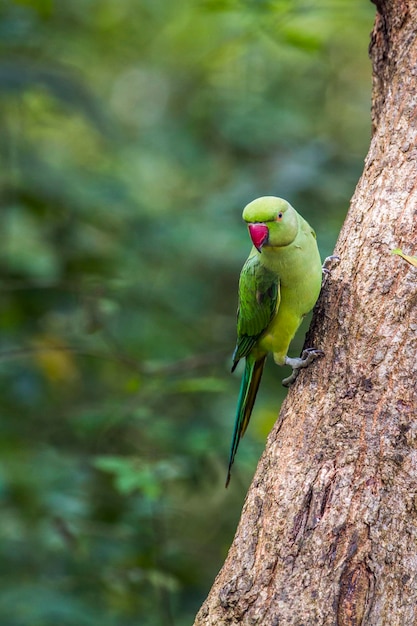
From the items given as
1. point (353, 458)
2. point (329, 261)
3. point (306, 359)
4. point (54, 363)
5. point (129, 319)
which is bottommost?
point (353, 458)

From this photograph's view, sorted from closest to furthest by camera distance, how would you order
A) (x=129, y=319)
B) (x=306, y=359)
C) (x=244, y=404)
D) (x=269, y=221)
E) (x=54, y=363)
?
1. (x=306, y=359)
2. (x=269, y=221)
3. (x=244, y=404)
4. (x=54, y=363)
5. (x=129, y=319)

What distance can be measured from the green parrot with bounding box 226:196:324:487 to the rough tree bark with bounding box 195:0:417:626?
254mm

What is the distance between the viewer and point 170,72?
25.8 feet

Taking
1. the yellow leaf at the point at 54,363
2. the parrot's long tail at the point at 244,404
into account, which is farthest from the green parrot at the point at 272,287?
the yellow leaf at the point at 54,363

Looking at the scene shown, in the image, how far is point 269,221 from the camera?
2.66 meters

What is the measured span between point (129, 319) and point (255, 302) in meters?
2.41

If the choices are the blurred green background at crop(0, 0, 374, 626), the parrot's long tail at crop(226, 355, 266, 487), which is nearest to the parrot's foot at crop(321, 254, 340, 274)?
the parrot's long tail at crop(226, 355, 266, 487)

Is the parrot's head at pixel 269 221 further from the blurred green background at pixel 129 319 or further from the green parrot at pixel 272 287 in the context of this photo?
the blurred green background at pixel 129 319

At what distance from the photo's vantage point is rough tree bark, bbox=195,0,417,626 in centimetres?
204

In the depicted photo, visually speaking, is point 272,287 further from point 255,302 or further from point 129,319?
point 129,319

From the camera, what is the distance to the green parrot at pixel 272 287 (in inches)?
105

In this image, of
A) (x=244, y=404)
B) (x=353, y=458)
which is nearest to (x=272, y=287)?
(x=244, y=404)

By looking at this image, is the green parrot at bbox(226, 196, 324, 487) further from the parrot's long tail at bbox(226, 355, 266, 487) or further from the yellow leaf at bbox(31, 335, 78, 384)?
the yellow leaf at bbox(31, 335, 78, 384)

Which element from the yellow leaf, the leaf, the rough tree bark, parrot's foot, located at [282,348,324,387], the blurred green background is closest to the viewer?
the rough tree bark
